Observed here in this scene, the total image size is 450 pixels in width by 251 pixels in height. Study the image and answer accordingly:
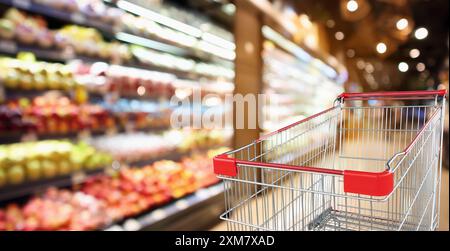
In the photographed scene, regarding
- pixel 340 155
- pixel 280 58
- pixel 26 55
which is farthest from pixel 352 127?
pixel 280 58

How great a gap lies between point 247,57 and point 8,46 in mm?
1953

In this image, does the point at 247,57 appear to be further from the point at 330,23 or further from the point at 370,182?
the point at 330,23

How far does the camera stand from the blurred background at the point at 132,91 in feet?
5.81

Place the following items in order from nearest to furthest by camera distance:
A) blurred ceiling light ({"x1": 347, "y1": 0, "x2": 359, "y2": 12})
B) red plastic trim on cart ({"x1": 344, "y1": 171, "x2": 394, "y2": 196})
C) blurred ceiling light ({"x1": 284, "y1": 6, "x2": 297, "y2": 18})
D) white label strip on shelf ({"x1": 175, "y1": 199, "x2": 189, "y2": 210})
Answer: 1. red plastic trim on cart ({"x1": 344, "y1": 171, "x2": 394, "y2": 196})
2. blurred ceiling light ({"x1": 347, "y1": 0, "x2": 359, "y2": 12})
3. white label strip on shelf ({"x1": 175, "y1": 199, "x2": 189, "y2": 210})
4. blurred ceiling light ({"x1": 284, "y1": 6, "x2": 297, "y2": 18})

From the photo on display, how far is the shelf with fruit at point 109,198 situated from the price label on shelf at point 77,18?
1042mm

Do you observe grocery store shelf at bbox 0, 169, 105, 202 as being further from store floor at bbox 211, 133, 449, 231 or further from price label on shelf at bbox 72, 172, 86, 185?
store floor at bbox 211, 133, 449, 231

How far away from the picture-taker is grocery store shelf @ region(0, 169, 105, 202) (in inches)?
62.8

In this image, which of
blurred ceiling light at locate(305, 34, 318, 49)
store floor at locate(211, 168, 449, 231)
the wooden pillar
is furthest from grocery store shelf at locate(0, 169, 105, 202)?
blurred ceiling light at locate(305, 34, 318, 49)

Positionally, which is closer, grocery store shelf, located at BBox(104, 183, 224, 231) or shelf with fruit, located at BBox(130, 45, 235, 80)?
grocery store shelf, located at BBox(104, 183, 224, 231)

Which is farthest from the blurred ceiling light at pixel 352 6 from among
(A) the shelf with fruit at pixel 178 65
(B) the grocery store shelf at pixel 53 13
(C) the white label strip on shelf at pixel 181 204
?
(C) the white label strip on shelf at pixel 181 204

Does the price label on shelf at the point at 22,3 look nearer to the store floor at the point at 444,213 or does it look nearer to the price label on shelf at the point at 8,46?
the price label on shelf at the point at 8,46

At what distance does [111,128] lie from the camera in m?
2.20

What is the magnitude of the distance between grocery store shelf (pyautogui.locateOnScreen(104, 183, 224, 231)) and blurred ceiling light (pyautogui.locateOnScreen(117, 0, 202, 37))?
1444 millimetres

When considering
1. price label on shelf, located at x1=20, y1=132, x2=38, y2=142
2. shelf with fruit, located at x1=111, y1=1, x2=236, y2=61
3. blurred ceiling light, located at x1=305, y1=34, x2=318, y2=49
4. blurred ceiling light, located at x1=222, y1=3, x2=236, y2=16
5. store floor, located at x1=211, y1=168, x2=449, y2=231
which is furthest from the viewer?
blurred ceiling light, located at x1=305, y1=34, x2=318, y2=49
